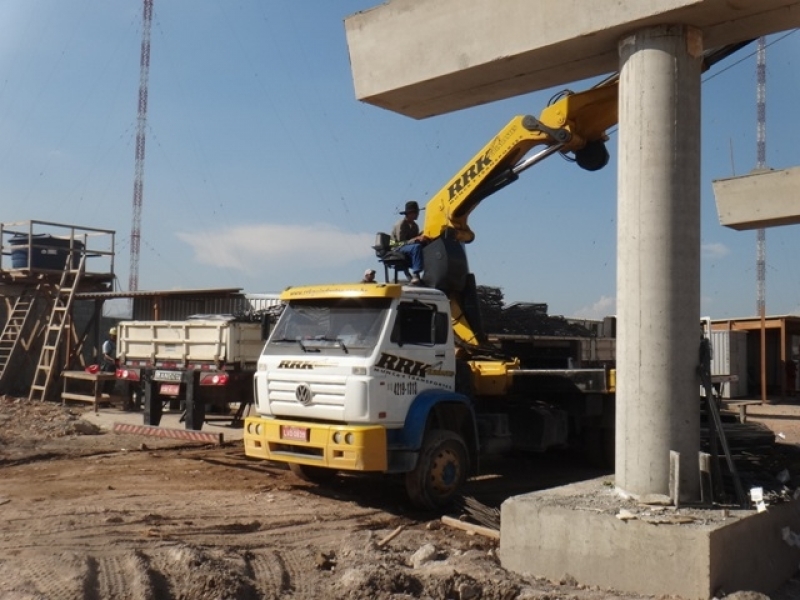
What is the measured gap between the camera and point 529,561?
23.4 ft

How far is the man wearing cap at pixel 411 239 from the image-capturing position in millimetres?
11414

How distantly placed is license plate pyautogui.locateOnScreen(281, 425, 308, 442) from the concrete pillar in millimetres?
3719

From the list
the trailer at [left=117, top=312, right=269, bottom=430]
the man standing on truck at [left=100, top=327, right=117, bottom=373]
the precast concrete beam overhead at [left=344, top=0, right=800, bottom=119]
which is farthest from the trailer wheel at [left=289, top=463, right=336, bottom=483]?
the man standing on truck at [left=100, top=327, right=117, bottom=373]

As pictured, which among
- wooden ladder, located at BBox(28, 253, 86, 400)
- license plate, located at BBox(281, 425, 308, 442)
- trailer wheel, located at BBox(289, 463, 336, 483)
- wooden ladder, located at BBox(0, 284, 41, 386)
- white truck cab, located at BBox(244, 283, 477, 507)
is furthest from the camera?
wooden ladder, located at BBox(0, 284, 41, 386)

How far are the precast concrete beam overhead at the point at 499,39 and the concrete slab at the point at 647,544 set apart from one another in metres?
3.87

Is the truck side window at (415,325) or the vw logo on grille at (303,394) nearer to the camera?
the vw logo on grille at (303,394)

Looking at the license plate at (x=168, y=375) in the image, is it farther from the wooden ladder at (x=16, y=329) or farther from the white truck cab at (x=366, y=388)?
the wooden ladder at (x=16, y=329)

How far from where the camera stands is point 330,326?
32.6 feet

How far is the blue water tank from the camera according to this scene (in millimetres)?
24312

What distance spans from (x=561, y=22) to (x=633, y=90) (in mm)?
847

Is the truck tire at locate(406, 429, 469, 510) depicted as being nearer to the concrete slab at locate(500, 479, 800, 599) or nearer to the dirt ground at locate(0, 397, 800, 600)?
the dirt ground at locate(0, 397, 800, 600)

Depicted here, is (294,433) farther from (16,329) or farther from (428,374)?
(16,329)

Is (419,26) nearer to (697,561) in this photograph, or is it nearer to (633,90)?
(633,90)

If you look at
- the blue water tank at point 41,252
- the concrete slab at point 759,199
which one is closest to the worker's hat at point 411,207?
the concrete slab at point 759,199
